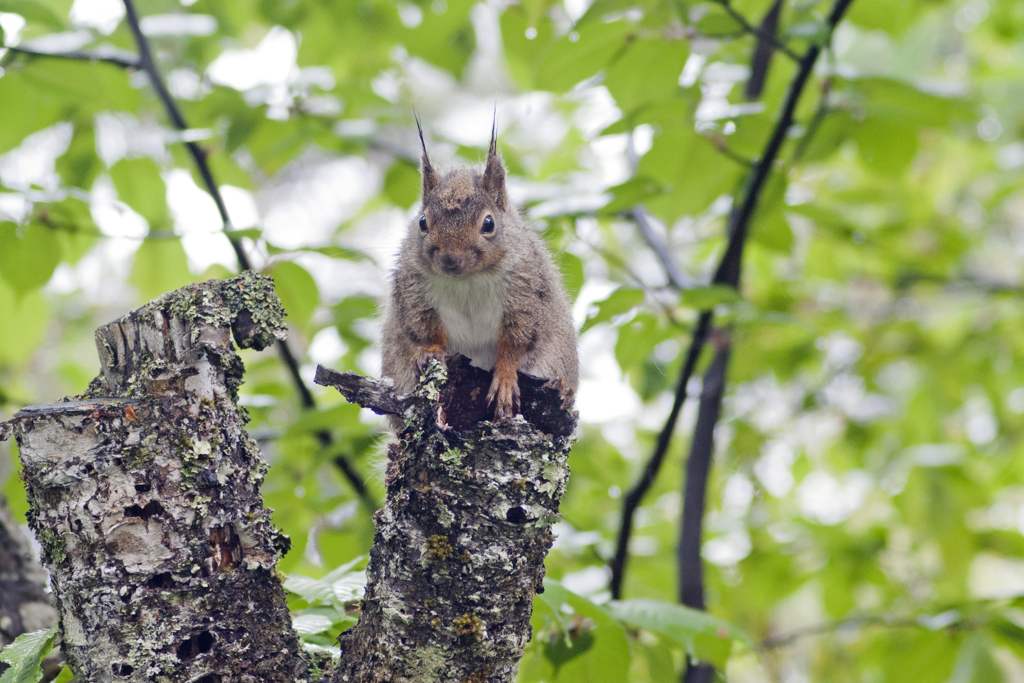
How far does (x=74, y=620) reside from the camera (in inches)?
56.9

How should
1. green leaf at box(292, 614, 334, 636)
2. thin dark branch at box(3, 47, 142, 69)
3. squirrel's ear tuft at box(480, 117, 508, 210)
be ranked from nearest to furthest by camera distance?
green leaf at box(292, 614, 334, 636) → thin dark branch at box(3, 47, 142, 69) → squirrel's ear tuft at box(480, 117, 508, 210)

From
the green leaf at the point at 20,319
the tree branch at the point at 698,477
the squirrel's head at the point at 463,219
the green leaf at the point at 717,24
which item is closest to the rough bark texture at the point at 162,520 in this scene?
the squirrel's head at the point at 463,219

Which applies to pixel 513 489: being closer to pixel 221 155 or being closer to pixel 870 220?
pixel 221 155

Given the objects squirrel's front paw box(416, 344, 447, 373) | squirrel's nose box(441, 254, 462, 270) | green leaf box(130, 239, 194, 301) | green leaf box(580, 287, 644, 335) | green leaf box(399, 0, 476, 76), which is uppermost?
green leaf box(399, 0, 476, 76)

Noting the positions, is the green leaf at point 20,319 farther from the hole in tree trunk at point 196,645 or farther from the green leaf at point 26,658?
the hole in tree trunk at point 196,645

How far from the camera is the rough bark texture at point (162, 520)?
1427mm

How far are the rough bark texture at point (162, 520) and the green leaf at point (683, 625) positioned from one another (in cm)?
86

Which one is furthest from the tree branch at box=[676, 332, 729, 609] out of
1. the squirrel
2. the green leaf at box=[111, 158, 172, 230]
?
the green leaf at box=[111, 158, 172, 230]

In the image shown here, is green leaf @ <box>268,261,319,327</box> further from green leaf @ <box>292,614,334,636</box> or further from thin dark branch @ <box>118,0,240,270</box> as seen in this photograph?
green leaf @ <box>292,614,334,636</box>

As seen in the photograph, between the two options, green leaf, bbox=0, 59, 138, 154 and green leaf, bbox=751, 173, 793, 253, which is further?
green leaf, bbox=751, 173, 793, 253

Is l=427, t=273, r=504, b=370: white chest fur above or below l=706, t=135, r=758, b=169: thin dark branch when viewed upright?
below

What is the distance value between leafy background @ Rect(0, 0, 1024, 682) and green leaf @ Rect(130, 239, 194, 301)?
0.01m

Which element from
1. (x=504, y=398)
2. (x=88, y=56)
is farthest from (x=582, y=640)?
(x=88, y=56)

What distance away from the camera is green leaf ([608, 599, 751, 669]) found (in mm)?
1915
